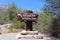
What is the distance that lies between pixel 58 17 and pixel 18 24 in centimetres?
1239

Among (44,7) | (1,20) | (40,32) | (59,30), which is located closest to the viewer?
(44,7)

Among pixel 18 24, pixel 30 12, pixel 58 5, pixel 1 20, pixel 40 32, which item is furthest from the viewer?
pixel 1 20

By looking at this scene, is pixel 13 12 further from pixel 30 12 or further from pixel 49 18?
pixel 49 18

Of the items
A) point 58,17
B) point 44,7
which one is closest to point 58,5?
point 44,7

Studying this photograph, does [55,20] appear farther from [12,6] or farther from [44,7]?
[12,6]

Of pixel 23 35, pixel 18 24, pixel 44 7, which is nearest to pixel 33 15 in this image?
pixel 23 35

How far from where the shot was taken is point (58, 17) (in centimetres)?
1939

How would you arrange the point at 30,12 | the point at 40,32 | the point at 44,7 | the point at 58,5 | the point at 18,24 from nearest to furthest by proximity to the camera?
the point at 58,5 < the point at 44,7 < the point at 40,32 < the point at 30,12 < the point at 18,24

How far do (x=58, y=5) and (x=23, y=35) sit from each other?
5.34m

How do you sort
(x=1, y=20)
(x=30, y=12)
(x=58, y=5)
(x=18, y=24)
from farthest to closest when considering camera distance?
(x=1, y=20), (x=18, y=24), (x=30, y=12), (x=58, y=5)

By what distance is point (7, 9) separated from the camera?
47.7 m

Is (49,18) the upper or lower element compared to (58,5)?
lower

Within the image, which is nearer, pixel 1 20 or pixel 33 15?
pixel 33 15

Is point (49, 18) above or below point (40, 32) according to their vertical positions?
above
